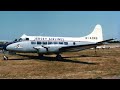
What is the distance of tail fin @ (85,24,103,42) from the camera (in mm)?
35447

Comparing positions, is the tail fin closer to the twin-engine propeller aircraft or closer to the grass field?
the twin-engine propeller aircraft

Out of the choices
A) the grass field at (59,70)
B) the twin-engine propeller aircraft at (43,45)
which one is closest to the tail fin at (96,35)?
the twin-engine propeller aircraft at (43,45)

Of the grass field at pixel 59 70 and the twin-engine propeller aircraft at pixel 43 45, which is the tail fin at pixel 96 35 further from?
the grass field at pixel 59 70

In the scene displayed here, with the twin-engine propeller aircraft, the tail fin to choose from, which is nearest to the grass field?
the twin-engine propeller aircraft

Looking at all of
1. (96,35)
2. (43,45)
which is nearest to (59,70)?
(43,45)

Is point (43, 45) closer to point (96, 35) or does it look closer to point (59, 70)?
point (59, 70)

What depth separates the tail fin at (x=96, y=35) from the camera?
3545cm

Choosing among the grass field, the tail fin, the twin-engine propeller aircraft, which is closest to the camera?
the grass field

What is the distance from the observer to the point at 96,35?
37.0 meters
